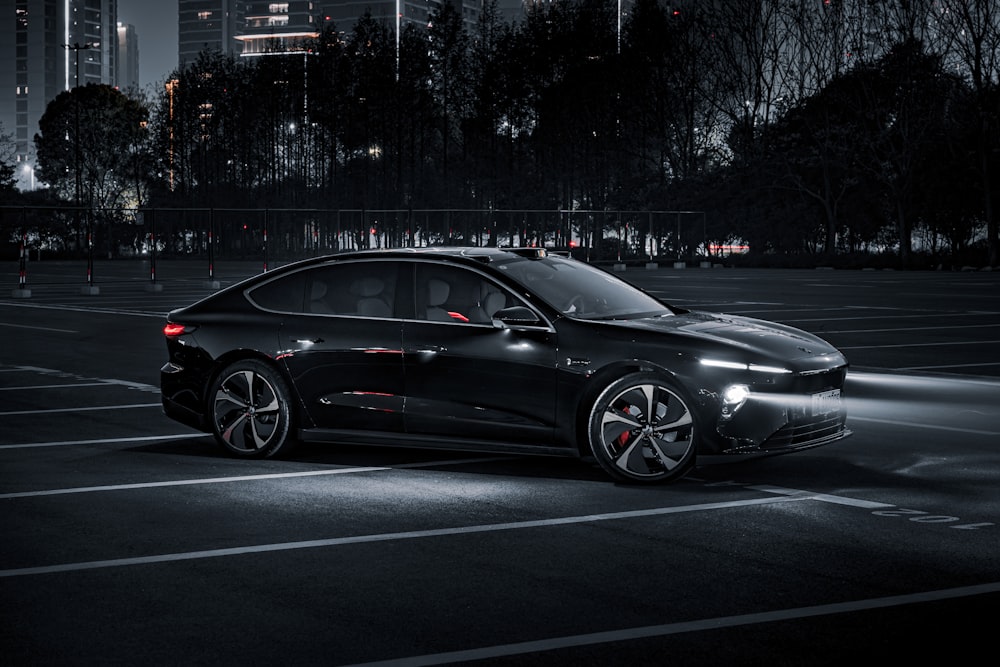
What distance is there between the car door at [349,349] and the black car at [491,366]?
1 cm

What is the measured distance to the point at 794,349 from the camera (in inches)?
339

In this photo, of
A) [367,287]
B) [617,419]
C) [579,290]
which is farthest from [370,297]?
[617,419]

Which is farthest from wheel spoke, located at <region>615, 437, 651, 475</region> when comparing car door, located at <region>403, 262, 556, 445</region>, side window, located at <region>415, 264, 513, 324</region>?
side window, located at <region>415, 264, 513, 324</region>

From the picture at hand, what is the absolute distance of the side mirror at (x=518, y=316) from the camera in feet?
28.6

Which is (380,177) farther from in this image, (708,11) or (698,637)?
(698,637)

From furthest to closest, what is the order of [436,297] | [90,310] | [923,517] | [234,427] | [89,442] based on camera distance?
[90,310] → [89,442] → [234,427] → [436,297] → [923,517]

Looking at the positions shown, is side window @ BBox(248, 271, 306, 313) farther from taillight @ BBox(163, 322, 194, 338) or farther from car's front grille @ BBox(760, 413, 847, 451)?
car's front grille @ BBox(760, 413, 847, 451)

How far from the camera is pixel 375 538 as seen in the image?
702cm

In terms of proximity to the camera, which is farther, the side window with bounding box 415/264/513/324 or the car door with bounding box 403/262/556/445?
the side window with bounding box 415/264/513/324

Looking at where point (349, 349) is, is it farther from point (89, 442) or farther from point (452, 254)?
point (89, 442)

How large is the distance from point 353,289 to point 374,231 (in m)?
41.6

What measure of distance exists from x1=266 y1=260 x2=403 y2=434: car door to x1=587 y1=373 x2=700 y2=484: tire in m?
1.51

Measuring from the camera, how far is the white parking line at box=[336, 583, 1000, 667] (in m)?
4.96

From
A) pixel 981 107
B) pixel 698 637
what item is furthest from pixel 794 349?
pixel 981 107
